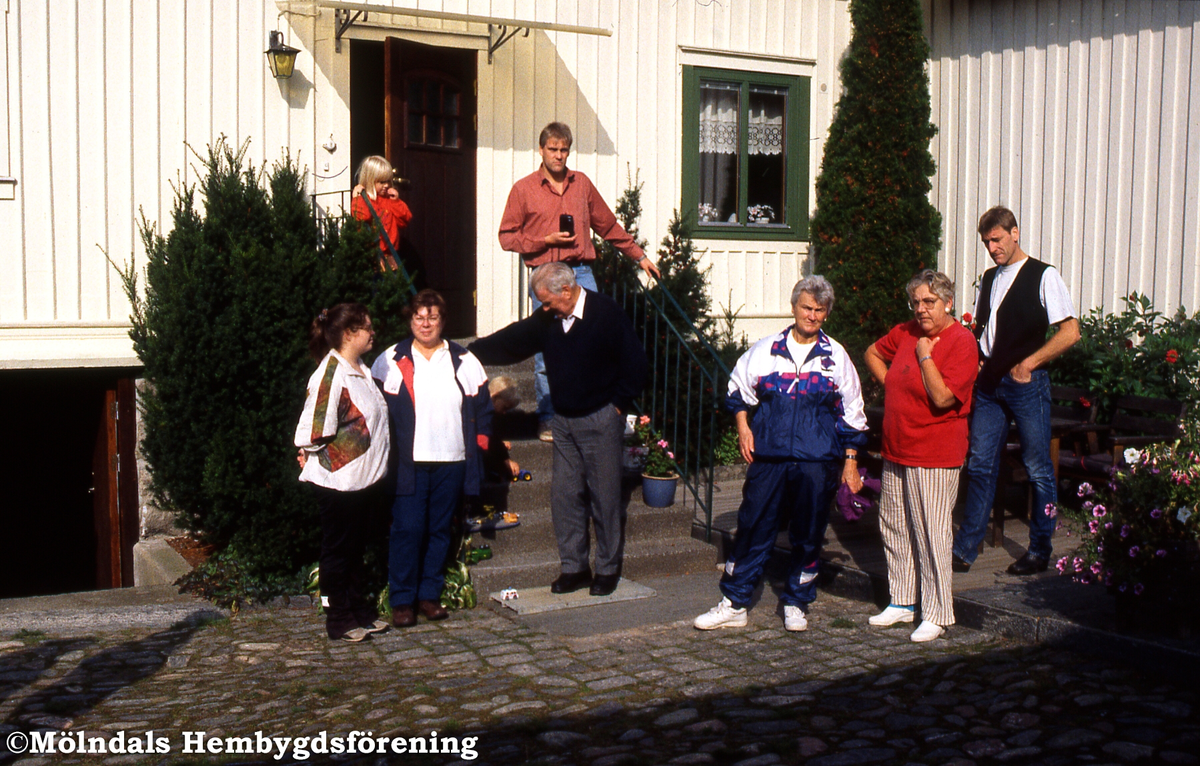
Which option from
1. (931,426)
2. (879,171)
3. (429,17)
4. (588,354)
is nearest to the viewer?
(931,426)

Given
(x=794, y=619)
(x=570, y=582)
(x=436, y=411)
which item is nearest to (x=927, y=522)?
(x=794, y=619)

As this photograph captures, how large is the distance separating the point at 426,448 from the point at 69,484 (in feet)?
14.2

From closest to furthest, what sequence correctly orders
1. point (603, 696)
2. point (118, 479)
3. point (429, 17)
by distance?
1. point (603, 696)
2. point (118, 479)
3. point (429, 17)

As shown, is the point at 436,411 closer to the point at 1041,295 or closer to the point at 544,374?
the point at 544,374

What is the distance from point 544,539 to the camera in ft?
23.1

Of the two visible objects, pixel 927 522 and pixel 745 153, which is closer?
pixel 927 522

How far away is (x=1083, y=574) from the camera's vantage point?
519 cm

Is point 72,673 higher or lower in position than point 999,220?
lower

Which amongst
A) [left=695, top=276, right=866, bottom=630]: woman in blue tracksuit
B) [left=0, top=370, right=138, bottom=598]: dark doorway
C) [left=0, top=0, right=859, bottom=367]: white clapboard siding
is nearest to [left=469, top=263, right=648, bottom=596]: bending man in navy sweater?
[left=695, top=276, right=866, bottom=630]: woman in blue tracksuit

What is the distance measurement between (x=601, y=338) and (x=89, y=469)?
461cm

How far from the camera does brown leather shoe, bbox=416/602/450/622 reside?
6062 mm

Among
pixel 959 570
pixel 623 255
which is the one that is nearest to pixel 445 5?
pixel 623 255

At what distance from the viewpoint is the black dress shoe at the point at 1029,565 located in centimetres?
621

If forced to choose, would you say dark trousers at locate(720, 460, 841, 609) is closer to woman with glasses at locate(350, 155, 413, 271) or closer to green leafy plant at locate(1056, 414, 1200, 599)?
green leafy plant at locate(1056, 414, 1200, 599)
